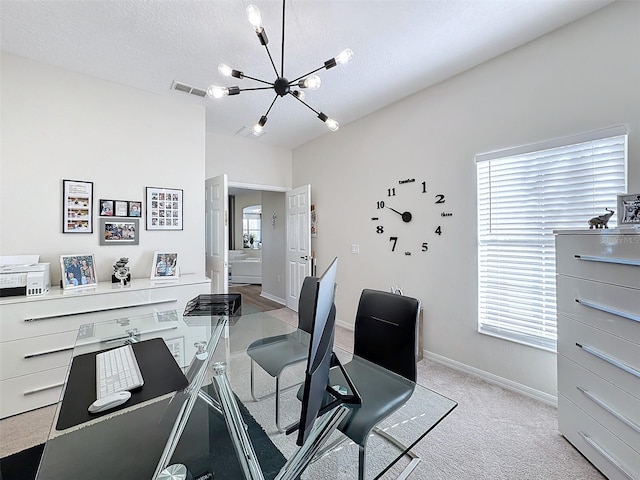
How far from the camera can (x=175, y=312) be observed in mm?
2295

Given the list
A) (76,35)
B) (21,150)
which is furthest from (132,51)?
(21,150)

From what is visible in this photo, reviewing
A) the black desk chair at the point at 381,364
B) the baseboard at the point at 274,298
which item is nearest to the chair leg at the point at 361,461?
the black desk chair at the point at 381,364

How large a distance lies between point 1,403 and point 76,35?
9.16 ft

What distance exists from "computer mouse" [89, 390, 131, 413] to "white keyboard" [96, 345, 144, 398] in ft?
0.20

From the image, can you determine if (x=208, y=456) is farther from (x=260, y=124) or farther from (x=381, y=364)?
(x=260, y=124)

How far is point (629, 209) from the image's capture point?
5.22ft

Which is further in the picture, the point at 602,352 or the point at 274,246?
the point at 274,246

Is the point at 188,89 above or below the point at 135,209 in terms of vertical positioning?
above

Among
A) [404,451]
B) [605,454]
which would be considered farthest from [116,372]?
[605,454]

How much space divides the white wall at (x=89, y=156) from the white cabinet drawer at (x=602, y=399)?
11.3 feet

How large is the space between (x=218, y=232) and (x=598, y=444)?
3.79 meters

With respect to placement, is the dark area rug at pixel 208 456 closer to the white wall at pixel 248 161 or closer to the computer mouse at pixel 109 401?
the computer mouse at pixel 109 401

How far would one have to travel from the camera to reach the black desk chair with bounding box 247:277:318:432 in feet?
6.01

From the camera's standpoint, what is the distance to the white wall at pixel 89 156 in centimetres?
237
